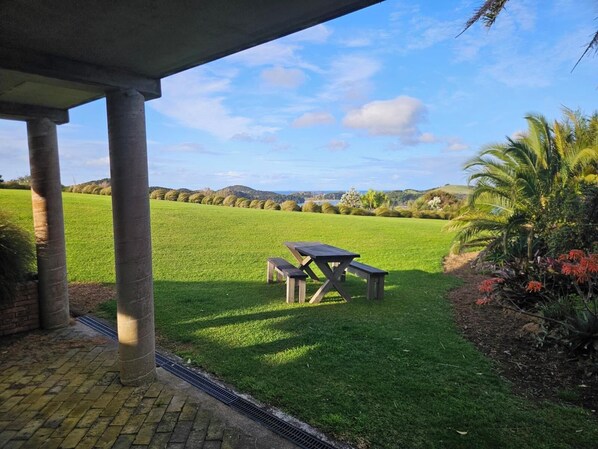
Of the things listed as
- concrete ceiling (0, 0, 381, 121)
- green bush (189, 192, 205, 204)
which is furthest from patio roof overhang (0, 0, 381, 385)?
green bush (189, 192, 205, 204)

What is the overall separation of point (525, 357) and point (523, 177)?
217 inches

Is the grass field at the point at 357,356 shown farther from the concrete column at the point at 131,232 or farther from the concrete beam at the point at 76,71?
the concrete beam at the point at 76,71

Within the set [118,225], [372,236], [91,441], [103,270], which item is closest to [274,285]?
[103,270]

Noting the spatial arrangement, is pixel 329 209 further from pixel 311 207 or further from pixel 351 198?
pixel 351 198

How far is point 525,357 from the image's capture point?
4.68 meters

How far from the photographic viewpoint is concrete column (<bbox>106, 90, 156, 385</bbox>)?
3.59 m

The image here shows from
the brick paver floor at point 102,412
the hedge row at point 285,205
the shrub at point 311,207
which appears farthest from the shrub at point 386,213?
the brick paver floor at point 102,412

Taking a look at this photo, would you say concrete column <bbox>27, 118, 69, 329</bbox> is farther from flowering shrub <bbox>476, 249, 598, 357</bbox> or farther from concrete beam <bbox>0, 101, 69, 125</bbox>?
flowering shrub <bbox>476, 249, 598, 357</bbox>

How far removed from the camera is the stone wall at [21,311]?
5.08m

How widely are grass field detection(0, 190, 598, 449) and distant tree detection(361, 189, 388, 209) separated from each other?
33660 mm

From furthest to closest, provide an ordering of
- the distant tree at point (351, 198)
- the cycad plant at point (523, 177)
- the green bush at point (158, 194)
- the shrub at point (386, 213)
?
the distant tree at point (351, 198) → the green bush at point (158, 194) → the shrub at point (386, 213) → the cycad plant at point (523, 177)

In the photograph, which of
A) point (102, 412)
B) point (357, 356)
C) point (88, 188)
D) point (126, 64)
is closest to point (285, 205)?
point (88, 188)

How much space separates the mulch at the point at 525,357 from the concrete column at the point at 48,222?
5.98 m

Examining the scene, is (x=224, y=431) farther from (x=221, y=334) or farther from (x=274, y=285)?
(x=274, y=285)
